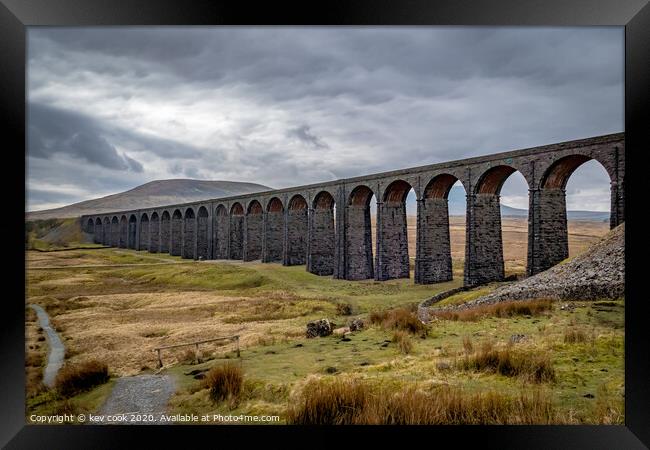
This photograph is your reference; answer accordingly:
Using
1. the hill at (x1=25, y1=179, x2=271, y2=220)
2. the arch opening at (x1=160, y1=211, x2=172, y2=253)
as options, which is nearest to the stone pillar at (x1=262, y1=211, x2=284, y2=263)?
the hill at (x1=25, y1=179, x2=271, y2=220)

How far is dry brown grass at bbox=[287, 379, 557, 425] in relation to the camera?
235 inches

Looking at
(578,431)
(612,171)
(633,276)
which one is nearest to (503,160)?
(612,171)

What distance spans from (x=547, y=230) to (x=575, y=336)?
10.8 meters

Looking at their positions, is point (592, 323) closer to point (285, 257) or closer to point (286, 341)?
point (286, 341)

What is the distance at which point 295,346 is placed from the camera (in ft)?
30.0

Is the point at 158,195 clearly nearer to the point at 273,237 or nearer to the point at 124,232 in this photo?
the point at 124,232

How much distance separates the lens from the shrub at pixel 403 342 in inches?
324

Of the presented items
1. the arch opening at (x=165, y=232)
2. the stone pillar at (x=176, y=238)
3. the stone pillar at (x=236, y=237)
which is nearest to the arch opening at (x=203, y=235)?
the stone pillar at (x=176, y=238)

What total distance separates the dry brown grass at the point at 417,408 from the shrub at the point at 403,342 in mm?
1720

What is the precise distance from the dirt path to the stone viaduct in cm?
1535

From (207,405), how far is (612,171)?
51.5ft

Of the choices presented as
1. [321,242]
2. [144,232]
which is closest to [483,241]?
[321,242]

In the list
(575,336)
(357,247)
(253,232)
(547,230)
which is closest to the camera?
(575,336)

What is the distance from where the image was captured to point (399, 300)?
16.2 m
